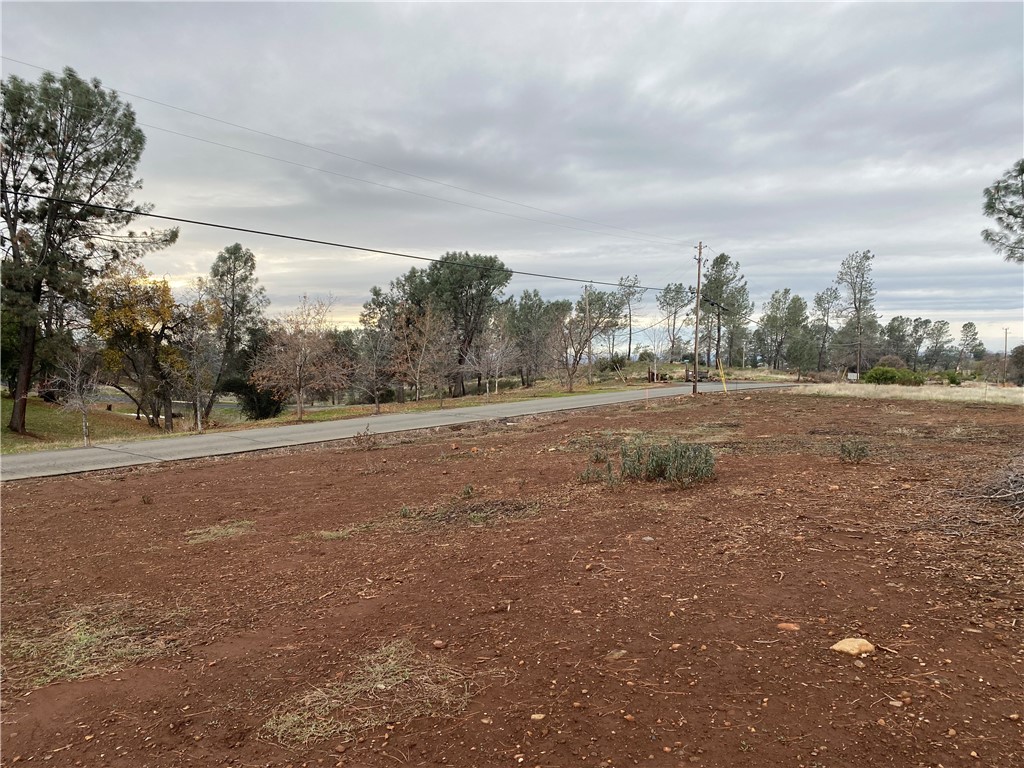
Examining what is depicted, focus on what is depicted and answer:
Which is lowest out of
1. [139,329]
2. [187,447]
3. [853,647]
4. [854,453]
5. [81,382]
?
[187,447]

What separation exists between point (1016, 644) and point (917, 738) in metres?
1.29

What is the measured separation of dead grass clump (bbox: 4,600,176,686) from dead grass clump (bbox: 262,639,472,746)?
54.8 inches

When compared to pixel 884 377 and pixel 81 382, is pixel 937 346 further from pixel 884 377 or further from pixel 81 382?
pixel 81 382

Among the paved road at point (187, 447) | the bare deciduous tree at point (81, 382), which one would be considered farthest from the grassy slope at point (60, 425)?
the paved road at point (187, 447)

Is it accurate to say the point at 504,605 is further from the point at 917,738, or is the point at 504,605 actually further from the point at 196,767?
the point at 917,738

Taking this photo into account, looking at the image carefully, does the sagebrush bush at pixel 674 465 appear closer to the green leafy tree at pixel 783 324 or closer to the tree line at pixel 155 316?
the tree line at pixel 155 316

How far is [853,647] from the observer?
3.00m

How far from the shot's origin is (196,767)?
91.9 inches

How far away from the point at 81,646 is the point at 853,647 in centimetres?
485

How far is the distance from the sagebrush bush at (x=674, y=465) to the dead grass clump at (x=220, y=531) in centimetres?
505

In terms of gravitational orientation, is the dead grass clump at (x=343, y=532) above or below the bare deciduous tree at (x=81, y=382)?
below

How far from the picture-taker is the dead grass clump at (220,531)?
5770 millimetres

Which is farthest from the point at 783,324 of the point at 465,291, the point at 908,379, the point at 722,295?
the point at 465,291

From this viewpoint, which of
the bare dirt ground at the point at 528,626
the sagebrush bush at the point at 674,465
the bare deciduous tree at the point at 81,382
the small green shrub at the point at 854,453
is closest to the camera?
the bare dirt ground at the point at 528,626
